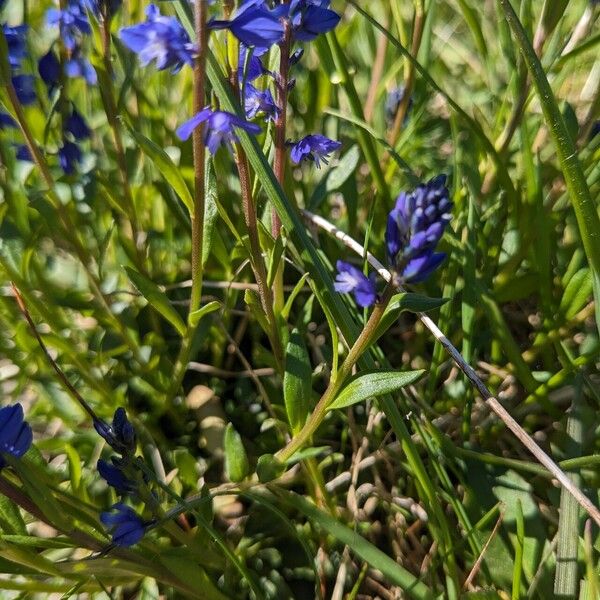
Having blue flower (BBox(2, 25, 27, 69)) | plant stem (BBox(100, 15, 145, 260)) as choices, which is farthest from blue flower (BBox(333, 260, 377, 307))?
blue flower (BBox(2, 25, 27, 69))

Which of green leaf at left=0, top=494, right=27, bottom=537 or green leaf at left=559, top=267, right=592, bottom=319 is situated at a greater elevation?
green leaf at left=559, top=267, right=592, bottom=319

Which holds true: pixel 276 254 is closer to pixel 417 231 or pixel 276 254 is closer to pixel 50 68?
pixel 417 231

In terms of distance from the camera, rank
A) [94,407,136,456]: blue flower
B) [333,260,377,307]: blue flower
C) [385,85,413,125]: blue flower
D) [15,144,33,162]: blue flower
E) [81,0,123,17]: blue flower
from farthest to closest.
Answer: [385,85,413,125]: blue flower, [15,144,33,162]: blue flower, [81,0,123,17]: blue flower, [94,407,136,456]: blue flower, [333,260,377,307]: blue flower

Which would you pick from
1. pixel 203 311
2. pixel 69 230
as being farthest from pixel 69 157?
pixel 203 311

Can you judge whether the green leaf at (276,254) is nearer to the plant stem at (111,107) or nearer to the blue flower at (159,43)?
the blue flower at (159,43)

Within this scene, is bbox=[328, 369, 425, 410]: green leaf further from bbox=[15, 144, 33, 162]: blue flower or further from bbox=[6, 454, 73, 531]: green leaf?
bbox=[15, 144, 33, 162]: blue flower

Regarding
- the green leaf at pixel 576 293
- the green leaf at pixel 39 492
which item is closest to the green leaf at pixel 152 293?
the green leaf at pixel 39 492
